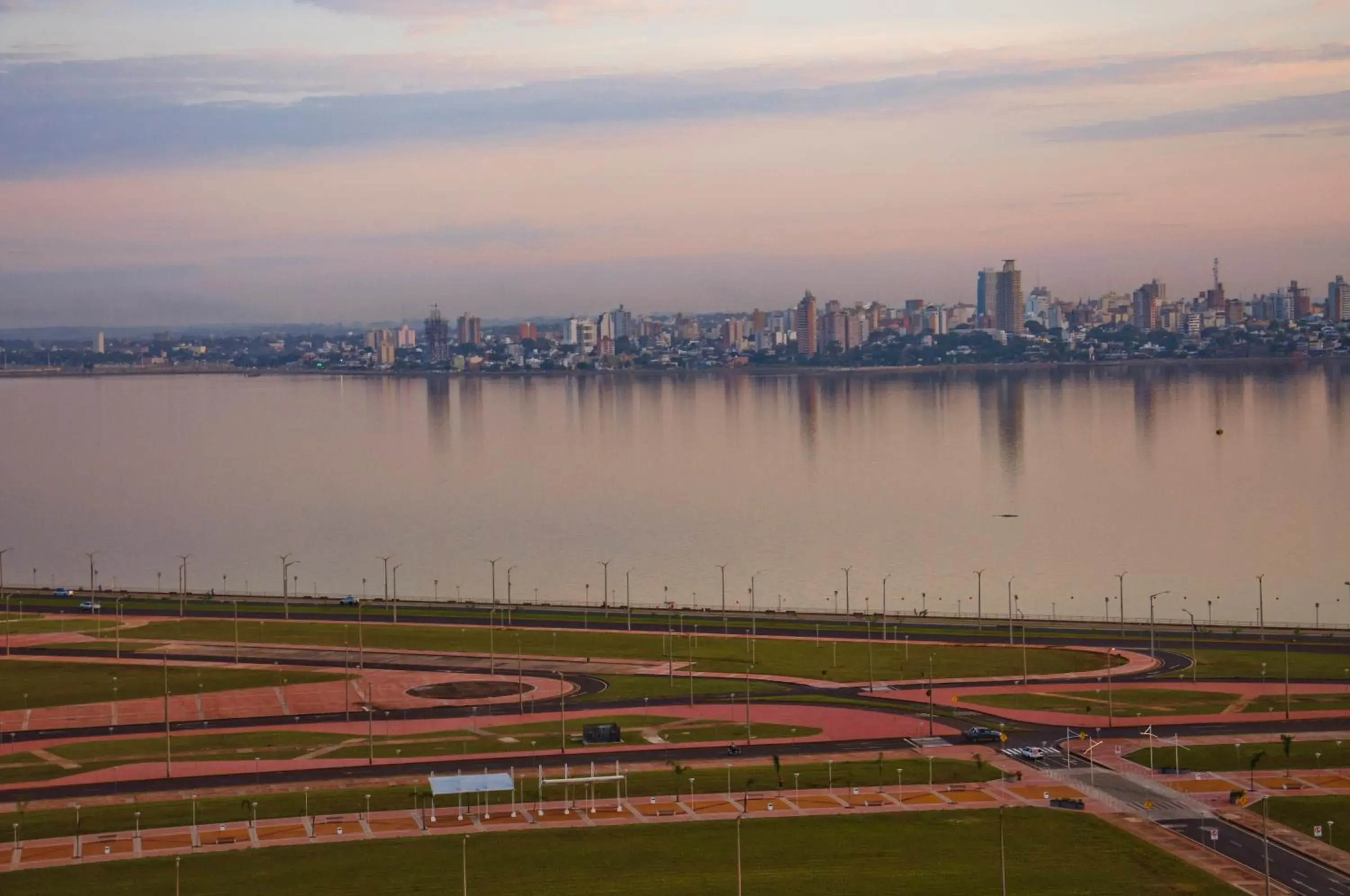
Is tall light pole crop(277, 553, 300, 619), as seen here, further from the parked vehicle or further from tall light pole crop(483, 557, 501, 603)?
the parked vehicle

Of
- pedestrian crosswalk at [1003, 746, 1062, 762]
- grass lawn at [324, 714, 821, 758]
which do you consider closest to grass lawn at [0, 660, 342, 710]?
grass lawn at [324, 714, 821, 758]

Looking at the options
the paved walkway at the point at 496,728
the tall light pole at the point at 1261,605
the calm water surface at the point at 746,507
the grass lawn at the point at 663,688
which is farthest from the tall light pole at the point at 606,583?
the tall light pole at the point at 1261,605

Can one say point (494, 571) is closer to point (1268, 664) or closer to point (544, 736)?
point (544, 736)

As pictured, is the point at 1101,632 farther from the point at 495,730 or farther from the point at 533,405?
the point at 533,405

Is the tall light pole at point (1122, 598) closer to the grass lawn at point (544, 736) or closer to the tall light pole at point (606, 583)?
the tall light pole at point (606, 583)

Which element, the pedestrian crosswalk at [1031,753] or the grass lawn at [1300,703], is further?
the grass lawn at [1300,703]
